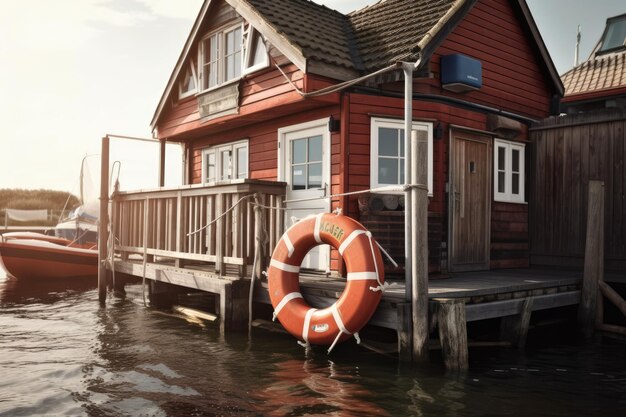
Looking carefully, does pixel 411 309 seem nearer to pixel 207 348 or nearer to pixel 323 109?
pixel 207 348

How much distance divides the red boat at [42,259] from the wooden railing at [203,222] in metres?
5.10

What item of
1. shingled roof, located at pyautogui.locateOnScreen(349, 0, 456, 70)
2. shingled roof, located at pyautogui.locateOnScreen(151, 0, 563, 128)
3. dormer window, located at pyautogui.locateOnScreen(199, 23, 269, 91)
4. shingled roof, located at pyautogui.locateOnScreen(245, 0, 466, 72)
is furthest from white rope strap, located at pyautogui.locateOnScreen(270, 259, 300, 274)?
A: dormer window, located at pyautogui.locateOnScreen(199, 23, 269, 91)

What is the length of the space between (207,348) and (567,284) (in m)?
4.72

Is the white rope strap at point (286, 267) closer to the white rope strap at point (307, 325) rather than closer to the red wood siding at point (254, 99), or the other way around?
the white rope strap at point (307, 325)

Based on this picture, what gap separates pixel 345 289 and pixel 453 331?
1.15m

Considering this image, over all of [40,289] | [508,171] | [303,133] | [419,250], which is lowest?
[40,289]

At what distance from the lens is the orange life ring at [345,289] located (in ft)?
18.6

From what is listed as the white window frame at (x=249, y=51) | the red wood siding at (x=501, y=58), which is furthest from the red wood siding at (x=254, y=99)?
the red wood siding at (x=501, y=58)

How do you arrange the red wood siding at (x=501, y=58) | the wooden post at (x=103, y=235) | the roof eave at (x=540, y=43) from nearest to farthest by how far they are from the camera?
the red wood siding at (x=501, y=58) < the roof eave at (x=540, y=43) < the wooden post at (x=103, y=235)

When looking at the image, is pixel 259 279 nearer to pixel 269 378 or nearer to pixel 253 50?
pixel 269 378

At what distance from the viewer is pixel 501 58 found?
31.2 ft

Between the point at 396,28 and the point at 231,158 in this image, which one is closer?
the point at 396,28

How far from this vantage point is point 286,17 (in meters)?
8.74

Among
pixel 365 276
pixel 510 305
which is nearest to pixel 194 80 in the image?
pixel 365 276
